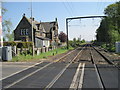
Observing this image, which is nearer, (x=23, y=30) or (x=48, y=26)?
(x=23, y=30)

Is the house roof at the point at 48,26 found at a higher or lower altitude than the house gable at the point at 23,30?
higher

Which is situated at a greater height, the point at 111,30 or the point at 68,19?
the point at 68,19

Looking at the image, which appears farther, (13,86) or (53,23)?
(53,23)

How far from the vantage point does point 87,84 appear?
27.1 feet

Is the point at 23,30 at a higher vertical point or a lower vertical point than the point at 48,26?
lower

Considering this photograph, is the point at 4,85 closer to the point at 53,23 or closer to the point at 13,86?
the point at 13,86

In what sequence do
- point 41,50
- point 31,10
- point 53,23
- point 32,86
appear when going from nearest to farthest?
point 32,86 → point 31,10 → point 41,50 → point 53,23

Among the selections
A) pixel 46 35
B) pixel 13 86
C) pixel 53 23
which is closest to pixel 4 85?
pixel 13 86

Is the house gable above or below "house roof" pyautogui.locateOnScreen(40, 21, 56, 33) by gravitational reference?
below

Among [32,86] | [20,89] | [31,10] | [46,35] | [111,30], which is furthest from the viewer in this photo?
[46,35]

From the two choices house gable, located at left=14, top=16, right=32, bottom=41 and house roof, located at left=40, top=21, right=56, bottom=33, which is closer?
house gable, located at left=14, top=16, right=32, bottom=41

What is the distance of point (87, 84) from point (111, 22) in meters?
43.3

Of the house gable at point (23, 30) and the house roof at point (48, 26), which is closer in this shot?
the house gable at point (23, 30)

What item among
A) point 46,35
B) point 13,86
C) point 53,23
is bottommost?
point 13,86
